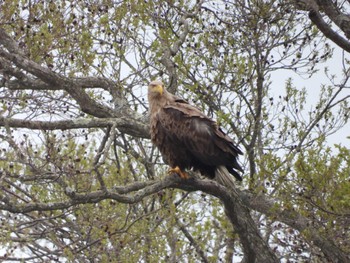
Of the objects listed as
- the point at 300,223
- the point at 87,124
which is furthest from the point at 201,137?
the point at 300,223

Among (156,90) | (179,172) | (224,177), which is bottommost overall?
(224,177)

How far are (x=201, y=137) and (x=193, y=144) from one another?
107 mm

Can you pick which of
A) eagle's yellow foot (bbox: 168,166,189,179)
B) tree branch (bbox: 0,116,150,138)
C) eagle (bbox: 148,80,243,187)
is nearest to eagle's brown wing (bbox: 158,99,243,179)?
eagle (bbox: 148,80,243,187)

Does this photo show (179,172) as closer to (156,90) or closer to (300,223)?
(156,90)

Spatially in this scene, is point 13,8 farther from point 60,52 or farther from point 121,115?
point 121,115

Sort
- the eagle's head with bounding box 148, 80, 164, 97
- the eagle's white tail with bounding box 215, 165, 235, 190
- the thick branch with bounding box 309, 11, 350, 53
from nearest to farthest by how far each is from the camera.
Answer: the thick branch with bounding box 309, 11, 350, 53
the eagle's white tail with bounding box 215, 165, 235, 190
the eagle's head with bounding box 148, 80, 164, 97

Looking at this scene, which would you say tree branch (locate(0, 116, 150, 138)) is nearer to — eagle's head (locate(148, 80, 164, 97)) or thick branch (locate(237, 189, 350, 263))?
eagle's head (locate(148, 80, 164, 97))

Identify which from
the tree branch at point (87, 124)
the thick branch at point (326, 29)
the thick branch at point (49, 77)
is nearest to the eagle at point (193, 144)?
the tree branch at point (87, 124)

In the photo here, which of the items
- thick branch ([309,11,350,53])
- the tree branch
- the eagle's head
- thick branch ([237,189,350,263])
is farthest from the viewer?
the eagle's head

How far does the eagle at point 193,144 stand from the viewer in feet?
26.7

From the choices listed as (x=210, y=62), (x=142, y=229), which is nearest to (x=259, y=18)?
(x=210, y=62)

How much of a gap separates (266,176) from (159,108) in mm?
1361

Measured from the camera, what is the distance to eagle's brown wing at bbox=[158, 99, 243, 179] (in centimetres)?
812

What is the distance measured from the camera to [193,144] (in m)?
8.20
